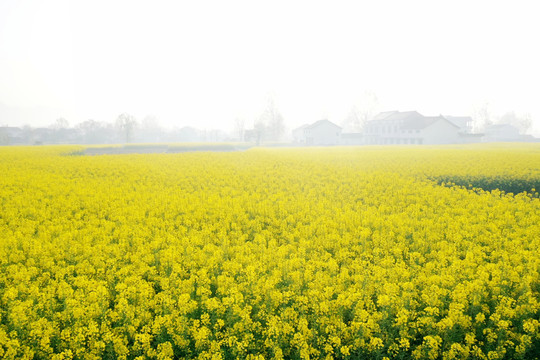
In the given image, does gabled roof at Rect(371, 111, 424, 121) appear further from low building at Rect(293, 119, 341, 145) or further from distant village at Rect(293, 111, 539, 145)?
low building at Rect(293, 119, 341, 145)

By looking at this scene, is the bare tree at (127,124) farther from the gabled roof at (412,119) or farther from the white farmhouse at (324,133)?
the gabled roof at (412,119)

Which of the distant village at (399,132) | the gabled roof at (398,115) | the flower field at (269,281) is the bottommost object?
the flower field at (269,281)

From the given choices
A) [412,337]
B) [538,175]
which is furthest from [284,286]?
[538,175]

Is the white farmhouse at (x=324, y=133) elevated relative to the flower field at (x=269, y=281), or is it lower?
elevated

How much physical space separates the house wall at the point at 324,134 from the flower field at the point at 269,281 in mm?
82993

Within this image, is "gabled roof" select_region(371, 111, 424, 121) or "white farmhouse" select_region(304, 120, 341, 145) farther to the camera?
"white farmhouse" select_region(304, 120, 341, 145)

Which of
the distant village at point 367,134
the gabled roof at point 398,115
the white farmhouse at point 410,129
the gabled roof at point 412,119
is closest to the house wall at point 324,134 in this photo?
the distant village at point 367,134

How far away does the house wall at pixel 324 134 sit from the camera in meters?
93.7

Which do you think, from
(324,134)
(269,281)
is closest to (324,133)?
(324,134)

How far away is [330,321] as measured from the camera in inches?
189

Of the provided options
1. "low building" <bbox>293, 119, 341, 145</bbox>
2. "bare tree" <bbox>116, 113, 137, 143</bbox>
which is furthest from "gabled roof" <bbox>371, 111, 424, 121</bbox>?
"bare tree" <bbox>116, 113, 137, 143</bbox>

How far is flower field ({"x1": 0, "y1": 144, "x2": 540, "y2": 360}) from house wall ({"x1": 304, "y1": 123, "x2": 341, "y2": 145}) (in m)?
83.0

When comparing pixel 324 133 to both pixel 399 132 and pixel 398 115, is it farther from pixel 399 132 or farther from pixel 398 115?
pixel 398 115

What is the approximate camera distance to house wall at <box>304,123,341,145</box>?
93.7 meters
